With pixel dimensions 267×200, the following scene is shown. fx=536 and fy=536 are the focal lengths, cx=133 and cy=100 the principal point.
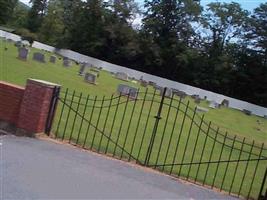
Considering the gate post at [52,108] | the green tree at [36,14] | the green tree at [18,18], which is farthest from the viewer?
the green tree at [18,18]

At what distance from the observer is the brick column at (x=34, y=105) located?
10.8 meters

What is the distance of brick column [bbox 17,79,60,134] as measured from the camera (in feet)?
35.3

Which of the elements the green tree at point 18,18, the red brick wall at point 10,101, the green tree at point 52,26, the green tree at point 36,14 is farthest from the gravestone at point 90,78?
the green tree at point 18,18

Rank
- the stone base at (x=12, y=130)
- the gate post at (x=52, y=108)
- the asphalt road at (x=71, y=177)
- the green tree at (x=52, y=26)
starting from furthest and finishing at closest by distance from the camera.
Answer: the green tree at (x=52, y=26)
the gate post at (x=52, y=108)
the stone base at (x=12, y=130)
the asphalt road at (x=71, y=177)

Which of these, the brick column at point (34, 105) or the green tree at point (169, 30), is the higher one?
the green tree at point (169, 30)

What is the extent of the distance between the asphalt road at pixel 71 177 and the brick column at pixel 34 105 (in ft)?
1.16

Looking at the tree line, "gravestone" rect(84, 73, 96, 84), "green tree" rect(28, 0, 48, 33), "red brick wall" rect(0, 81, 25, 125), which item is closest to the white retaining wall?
the tree line

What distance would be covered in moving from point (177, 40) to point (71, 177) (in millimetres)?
76051

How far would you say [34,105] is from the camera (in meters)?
10.8

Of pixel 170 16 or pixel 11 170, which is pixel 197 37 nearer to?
pixel 170 16

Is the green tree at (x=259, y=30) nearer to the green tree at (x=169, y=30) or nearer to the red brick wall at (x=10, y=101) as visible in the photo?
the green tree at (x=169, y=30)

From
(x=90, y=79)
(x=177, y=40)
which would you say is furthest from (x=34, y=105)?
(x=177, y=40)

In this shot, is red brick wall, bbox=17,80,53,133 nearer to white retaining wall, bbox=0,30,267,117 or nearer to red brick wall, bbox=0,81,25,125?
red brick wall, bbox=0,81,25,125

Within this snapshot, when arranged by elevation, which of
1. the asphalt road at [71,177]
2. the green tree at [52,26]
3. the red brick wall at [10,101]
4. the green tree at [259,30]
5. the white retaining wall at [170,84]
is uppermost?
the green tree at [259,30]
